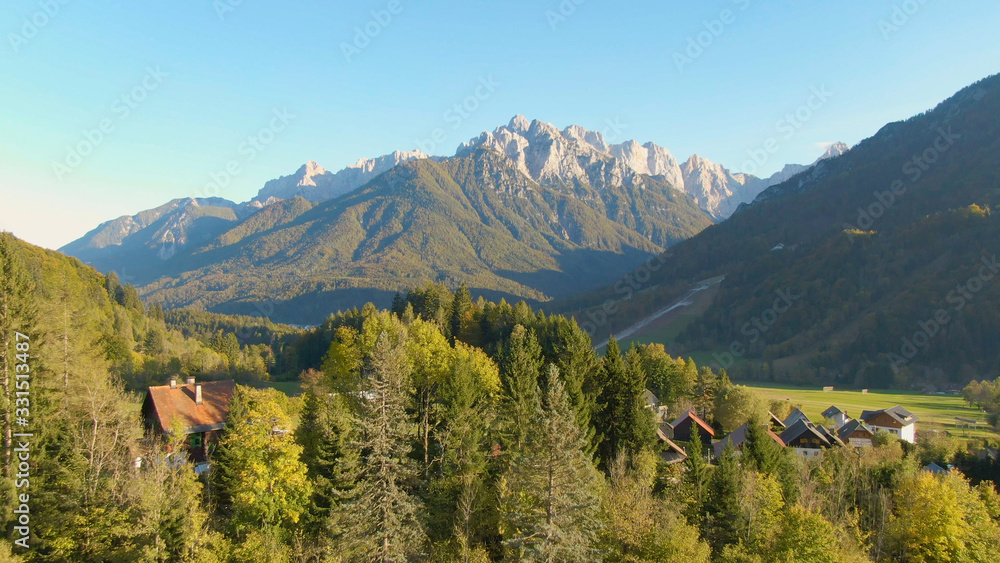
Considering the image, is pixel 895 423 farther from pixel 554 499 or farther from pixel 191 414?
pixel 191 414

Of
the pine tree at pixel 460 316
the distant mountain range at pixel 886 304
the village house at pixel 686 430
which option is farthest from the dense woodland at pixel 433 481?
the distant mountain range at pixel 886 304

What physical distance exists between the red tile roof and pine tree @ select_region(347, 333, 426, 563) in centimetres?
1541

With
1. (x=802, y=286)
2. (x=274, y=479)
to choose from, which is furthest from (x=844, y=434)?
(x=802, y=286)

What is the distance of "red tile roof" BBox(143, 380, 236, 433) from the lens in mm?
39975

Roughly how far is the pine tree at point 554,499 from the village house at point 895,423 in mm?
57062

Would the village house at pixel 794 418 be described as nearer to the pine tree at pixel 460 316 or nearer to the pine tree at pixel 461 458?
the pine tree at pixel 460 316

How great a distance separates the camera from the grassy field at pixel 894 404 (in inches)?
2857

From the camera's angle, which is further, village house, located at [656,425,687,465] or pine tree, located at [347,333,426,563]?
village house, located at [656,425,687,465]

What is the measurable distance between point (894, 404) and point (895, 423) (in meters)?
29.6

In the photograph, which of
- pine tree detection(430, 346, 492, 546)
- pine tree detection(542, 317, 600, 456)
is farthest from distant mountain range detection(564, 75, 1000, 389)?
pine tree detection(430, 346, 492, 546)

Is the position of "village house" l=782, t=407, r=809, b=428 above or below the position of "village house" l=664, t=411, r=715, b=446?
below

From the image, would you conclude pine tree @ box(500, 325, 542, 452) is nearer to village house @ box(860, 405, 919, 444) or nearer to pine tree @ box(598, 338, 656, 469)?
pine tree @ box(598, 338, 656, 469)

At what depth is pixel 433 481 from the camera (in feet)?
110

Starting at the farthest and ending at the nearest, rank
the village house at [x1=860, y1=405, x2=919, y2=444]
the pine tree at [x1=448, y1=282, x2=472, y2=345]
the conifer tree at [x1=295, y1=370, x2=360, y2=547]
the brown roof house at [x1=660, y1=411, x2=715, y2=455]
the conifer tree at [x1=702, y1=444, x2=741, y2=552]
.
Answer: the village house at [x1=860, y1=405, x2=919, y2=444]
the pine tree at [x1=448, y1=282, x2=472, y2=345]
the brown roof house at [x1=660, y1=411, x2=715, y2=455]
the conifer tree at [x1=702, y1=444, x2=741, y2=552]
the conifer tree at [x1=295, y1=370, x2=360, y2=547]
